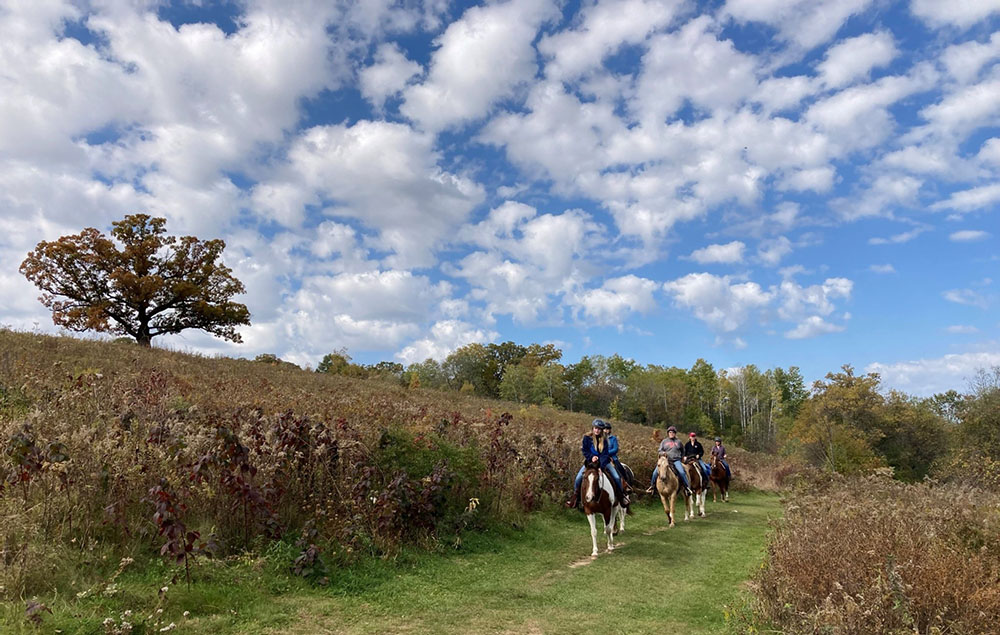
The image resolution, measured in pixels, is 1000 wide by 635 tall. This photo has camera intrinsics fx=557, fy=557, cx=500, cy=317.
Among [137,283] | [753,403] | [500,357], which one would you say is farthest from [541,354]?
[137,283]

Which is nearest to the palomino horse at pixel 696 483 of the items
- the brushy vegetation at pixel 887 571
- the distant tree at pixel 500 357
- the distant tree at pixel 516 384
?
the brushy vegetation at pixel 887 571

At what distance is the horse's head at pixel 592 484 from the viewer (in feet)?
37.3

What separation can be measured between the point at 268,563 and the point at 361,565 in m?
1.43

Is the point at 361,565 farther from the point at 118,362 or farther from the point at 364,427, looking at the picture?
the point at 118,362

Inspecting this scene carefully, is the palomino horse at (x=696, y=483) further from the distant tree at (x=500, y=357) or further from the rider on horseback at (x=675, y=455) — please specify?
the distant tree at (x=500, y=357)

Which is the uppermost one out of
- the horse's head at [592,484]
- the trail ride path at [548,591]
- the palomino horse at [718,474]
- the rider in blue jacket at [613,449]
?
the rider in blue jacket at [613,449]

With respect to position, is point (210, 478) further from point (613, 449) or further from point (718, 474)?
point (718, 474)

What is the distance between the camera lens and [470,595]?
7895 mm

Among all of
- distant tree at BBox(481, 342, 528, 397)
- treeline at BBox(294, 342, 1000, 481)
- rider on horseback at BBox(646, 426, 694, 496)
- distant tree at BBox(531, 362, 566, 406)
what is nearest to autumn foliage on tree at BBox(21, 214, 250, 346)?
treeline at BBox(294, 342, 1000, 481)

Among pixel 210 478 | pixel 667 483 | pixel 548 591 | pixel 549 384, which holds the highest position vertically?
pixel 549 384

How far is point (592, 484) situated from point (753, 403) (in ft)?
371

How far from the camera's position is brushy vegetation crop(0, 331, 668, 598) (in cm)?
645

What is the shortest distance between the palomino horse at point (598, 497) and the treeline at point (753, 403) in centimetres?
973

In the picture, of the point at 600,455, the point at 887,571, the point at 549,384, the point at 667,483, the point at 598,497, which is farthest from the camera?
the point at 549,384
